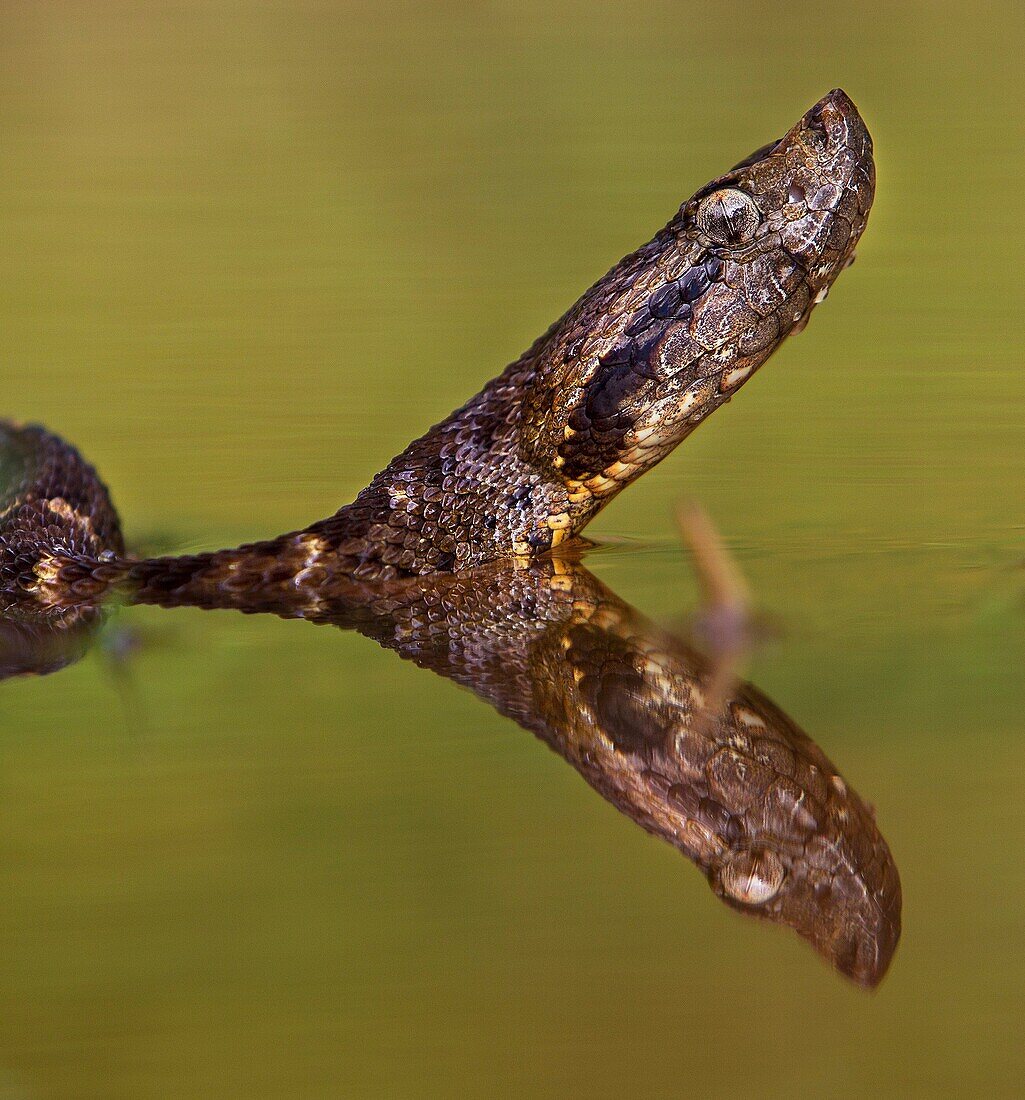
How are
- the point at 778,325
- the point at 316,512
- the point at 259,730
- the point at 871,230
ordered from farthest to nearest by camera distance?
the point at 871,230 < the point at 316,512 < the point at 778,325 < the point at 259,730

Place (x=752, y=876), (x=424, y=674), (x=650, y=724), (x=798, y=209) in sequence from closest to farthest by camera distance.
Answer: (x=752, y=876) < (x=650, y=724) < (x=424, y=674) < (x=798, y=209)

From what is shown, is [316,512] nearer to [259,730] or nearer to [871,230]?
[259,730]

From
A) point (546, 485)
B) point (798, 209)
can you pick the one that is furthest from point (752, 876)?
point (798, 209)

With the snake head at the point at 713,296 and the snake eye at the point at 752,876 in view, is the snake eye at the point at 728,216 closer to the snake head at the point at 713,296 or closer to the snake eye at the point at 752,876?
the snake head at the point at 713,296

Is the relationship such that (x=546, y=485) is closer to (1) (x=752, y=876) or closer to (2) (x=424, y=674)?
(2) (x=424, y=674)

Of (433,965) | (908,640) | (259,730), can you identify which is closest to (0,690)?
(259,730)

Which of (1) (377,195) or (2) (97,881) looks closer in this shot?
(2) (97,881)

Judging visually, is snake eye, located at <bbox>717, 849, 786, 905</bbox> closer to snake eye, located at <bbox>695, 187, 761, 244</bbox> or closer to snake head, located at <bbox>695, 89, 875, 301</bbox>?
snake head, located at <bbox>695, 89, 875, 301</bbox>
